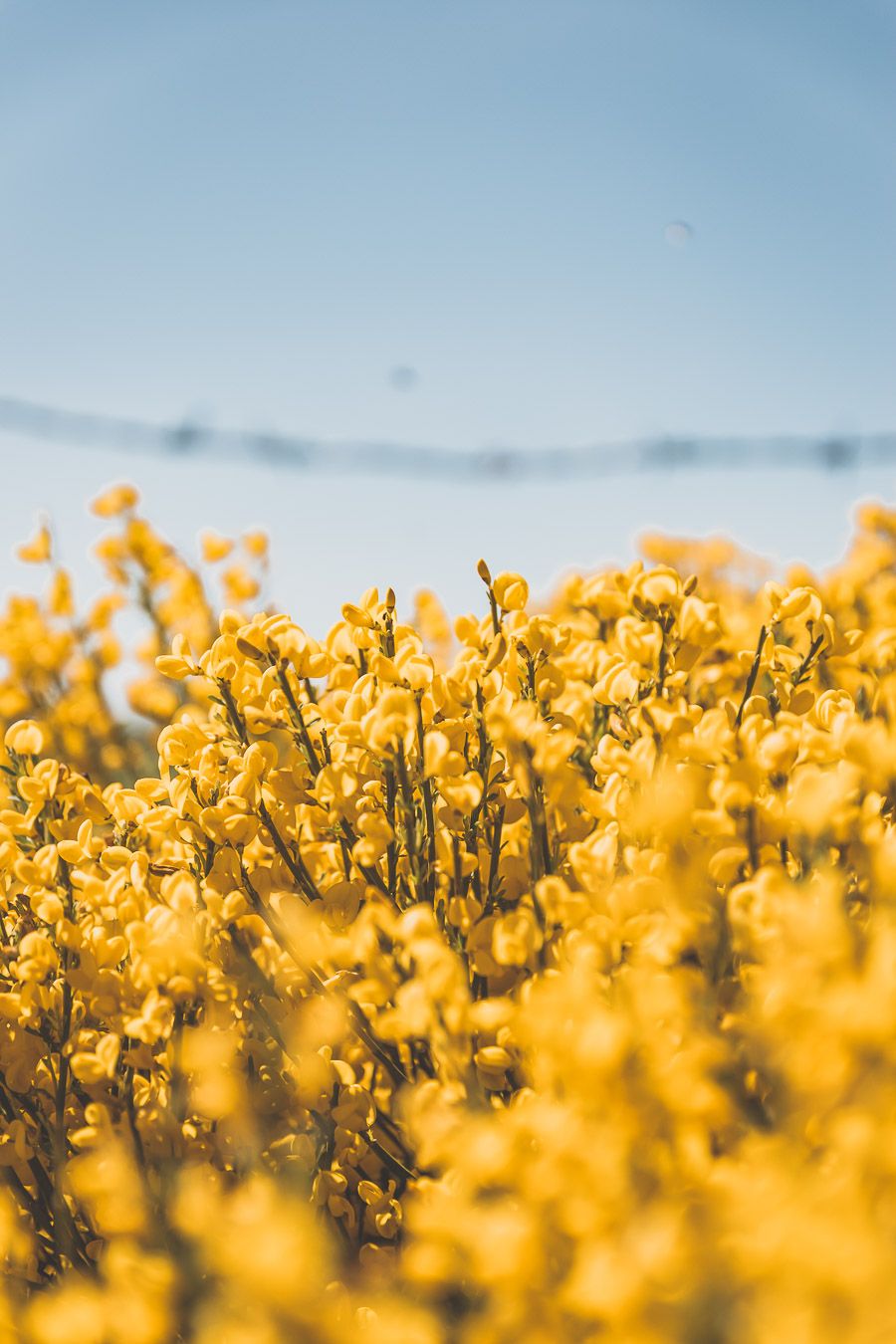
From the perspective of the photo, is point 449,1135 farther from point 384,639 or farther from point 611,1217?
point 384,639

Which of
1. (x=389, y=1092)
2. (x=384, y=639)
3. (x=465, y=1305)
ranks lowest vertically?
(x=465, y=1305)

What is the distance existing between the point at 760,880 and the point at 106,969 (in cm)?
89

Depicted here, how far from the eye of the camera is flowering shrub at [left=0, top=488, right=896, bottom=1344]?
67 cm

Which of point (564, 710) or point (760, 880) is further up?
point (564, 710)

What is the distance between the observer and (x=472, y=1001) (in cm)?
122

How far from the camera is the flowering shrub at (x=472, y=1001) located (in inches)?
26.2

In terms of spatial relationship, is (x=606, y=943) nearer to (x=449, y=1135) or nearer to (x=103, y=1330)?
(x=449, y=1135)

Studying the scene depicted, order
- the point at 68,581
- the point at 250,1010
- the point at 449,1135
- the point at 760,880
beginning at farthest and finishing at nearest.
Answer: the point at 68,581, the point at 250,1010, the point at 760,880, the point at 449,1135

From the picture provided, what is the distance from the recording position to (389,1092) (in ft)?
4.23

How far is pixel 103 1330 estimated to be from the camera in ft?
2.70

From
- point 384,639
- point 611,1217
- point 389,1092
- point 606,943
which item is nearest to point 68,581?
point 384,639

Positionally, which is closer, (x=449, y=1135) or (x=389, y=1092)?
(x=449, y=1135)

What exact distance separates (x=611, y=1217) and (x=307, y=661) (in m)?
0.87

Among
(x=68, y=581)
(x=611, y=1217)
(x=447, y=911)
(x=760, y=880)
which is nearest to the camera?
(x=611, y=1217)
